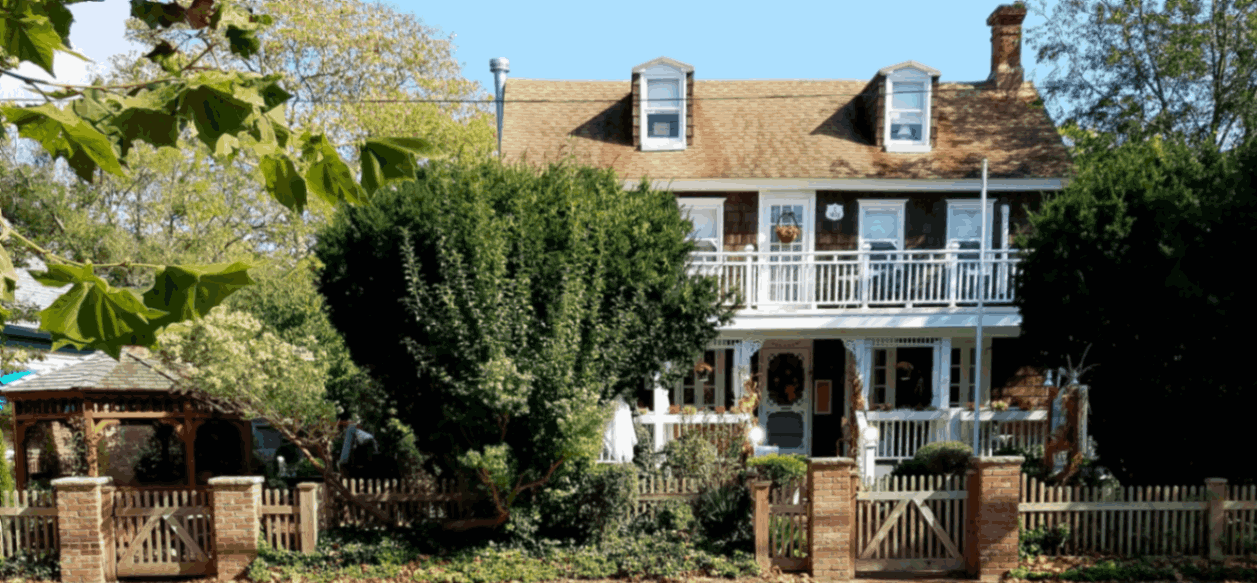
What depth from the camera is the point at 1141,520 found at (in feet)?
35.0

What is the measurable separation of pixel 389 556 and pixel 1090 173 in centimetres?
1089

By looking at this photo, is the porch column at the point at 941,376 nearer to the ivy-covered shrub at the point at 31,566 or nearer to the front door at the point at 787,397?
the front door at the point at 787,397

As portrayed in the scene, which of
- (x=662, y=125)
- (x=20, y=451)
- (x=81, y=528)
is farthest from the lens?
(x=662, y=125)

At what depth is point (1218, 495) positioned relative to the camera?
10.4 metres

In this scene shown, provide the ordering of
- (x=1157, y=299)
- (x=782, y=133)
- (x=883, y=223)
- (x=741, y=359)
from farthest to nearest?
1. (x=782, y=133)
2. (x=883, y=223)
3. (x=741, y=359)
4. (x=1157, y=299)

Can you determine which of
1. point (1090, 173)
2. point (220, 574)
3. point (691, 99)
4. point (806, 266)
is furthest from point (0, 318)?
point (691, 99)

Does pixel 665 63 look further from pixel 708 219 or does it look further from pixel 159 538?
pixel 159 538

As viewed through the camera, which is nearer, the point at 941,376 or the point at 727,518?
the point at 727,518

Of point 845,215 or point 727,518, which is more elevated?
point 845,215

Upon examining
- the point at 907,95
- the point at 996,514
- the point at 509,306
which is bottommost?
the point at 996,514

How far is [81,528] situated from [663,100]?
41.2 ft

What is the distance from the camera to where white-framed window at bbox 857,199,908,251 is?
1753 cm

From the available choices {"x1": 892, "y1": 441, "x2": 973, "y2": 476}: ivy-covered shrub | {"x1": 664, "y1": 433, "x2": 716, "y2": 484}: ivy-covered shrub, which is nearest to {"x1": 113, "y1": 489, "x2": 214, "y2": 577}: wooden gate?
{"x1": 664, "y1": 433, "x2": 716, "y2": 484}: ivy-covered shrub

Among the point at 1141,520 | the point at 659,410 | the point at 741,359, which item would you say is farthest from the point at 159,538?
the point at 1141,520
